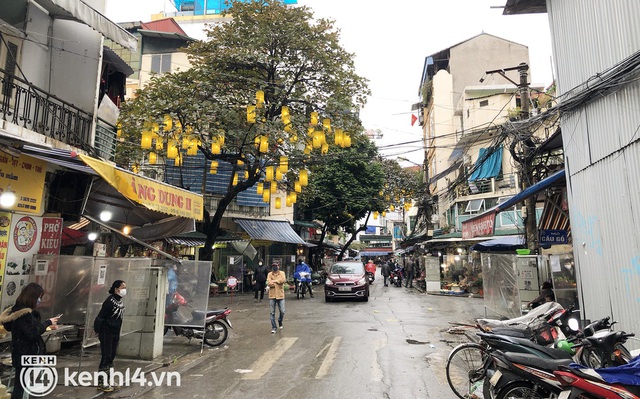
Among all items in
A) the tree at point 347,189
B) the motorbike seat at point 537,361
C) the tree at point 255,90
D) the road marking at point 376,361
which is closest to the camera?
the motorbike seat at point 537,361

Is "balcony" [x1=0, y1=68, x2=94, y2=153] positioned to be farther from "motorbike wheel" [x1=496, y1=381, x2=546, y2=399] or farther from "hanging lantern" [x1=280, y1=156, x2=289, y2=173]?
"motorbike wheel" [x1=496, y1=381, x2=546, y2=399]

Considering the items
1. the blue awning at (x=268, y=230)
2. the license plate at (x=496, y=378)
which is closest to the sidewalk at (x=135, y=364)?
the license plate at (x=496, y=378)

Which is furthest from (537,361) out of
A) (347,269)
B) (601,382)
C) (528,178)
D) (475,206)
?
(475,206)

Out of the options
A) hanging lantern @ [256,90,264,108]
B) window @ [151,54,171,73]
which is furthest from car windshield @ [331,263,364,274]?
window @ [151,54,171,73]

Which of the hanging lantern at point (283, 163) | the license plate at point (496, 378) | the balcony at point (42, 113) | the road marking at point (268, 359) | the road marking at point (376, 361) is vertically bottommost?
the road marking at point (268, 359)

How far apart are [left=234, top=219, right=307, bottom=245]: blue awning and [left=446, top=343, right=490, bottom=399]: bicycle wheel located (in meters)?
16.9

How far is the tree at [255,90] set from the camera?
13945mm

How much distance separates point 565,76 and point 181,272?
29.8ft

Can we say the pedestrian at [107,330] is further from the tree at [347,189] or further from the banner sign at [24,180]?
→ the tree at [347,189]

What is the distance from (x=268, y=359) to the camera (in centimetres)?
772

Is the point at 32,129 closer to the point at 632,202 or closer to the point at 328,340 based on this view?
the point at 328,340

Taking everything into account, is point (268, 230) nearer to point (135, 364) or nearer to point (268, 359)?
point (268, 359)

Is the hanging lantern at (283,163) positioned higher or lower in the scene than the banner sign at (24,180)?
higher

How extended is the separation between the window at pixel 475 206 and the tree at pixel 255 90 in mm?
14798
